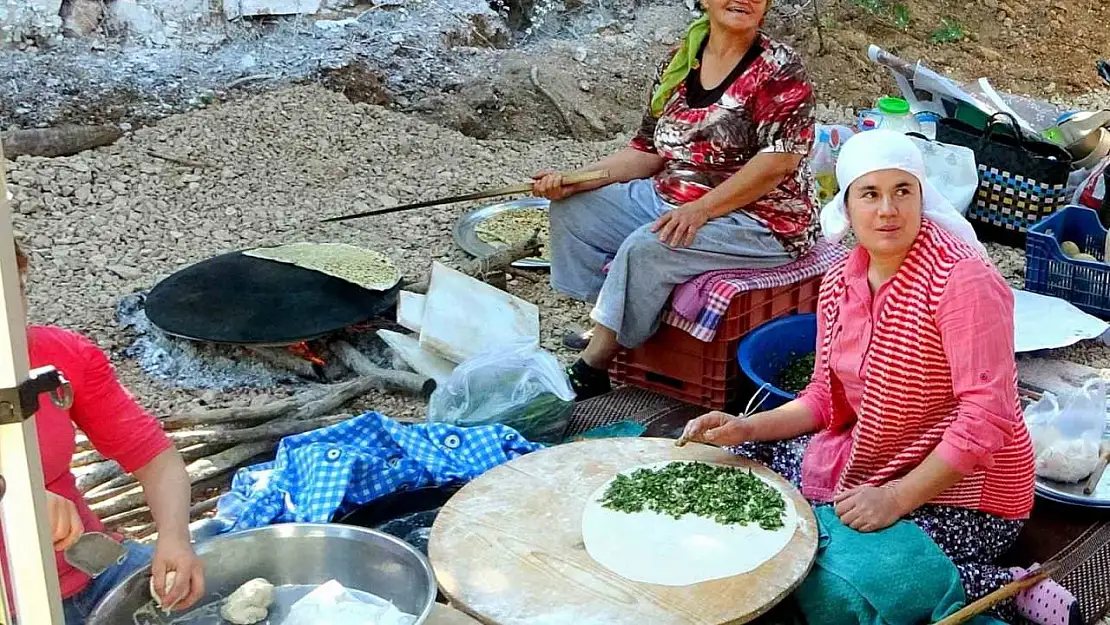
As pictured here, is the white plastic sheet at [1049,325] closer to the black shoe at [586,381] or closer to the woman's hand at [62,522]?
the black shoe at [586,381]

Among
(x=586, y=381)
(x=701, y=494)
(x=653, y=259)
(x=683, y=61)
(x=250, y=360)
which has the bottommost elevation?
(x=250, y=360)

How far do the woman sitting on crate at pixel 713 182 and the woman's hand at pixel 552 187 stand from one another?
11 millimetres

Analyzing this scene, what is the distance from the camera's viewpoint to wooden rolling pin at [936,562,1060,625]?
2365 mm

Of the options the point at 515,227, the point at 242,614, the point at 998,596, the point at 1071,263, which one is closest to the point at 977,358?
the point at 998,596

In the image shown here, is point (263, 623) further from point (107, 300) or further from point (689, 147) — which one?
point (107, 300)

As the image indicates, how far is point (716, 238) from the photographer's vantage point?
3.59m

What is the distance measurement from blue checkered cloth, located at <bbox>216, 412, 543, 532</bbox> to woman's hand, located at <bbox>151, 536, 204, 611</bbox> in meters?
0.71

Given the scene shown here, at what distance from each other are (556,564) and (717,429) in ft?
1.86

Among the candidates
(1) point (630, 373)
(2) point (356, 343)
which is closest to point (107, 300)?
(2) point (356, 343)

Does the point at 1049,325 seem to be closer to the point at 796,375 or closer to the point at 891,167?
the point at 796,375

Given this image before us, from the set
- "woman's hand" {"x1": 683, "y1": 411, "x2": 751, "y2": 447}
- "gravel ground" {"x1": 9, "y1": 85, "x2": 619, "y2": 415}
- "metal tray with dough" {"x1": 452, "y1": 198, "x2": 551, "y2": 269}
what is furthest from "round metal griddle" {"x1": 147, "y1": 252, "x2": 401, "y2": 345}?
"woman's hand" {"x1": 683, "y1": 411, "x2": 751, "y2": 447}

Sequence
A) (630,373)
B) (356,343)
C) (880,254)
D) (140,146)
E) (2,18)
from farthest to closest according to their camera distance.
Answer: (2,18) < (140,146) < (356,343) < (630,373) < (880,254)

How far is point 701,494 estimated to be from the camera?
2.57 metres

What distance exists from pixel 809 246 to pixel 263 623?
7.33 feet
